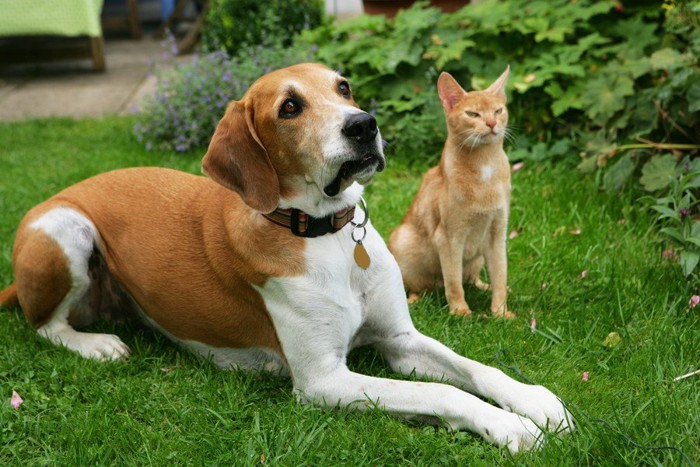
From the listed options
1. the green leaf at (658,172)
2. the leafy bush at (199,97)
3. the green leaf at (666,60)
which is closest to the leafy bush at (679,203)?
the green leaf at (658,172)

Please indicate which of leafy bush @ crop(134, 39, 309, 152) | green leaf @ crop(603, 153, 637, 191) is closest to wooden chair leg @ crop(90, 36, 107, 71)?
leafy bush @ crop(134, 39, 309, 152)

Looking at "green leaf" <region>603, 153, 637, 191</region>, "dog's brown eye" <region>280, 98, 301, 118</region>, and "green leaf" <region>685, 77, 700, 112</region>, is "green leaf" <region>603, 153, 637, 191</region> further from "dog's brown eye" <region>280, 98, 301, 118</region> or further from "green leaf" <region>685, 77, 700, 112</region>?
"dog's brown eye" <region>280, 98, 301, 118</region>

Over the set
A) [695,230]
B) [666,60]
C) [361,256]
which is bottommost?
[695,230]

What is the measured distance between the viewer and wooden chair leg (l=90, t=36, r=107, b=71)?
1024 cm

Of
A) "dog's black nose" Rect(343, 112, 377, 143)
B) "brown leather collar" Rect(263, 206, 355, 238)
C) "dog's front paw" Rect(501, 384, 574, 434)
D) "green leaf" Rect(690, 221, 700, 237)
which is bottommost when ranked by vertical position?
"dog's front paw" Rect(501, 384, 574, 434)

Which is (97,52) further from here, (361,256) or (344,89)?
(361,256)

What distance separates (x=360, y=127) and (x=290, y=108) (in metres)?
0.30

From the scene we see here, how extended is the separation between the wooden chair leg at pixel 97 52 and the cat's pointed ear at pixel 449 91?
7744 mm

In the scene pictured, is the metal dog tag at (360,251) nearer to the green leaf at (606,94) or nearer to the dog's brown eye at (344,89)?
the dog's brown eye at (344,89)

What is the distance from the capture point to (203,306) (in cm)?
338

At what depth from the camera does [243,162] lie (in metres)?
2.97

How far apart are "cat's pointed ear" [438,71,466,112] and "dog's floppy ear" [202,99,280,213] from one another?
1.10 m

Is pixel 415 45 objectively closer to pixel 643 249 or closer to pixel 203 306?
pixel 643 249

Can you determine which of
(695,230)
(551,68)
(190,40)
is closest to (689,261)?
(695,230)
